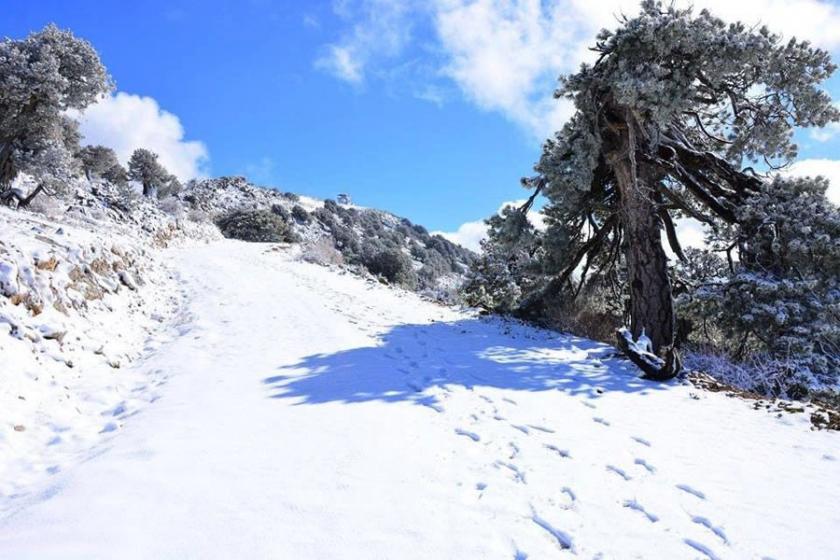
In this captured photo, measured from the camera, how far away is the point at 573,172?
10328 mm

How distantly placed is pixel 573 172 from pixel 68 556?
10168 millimetres

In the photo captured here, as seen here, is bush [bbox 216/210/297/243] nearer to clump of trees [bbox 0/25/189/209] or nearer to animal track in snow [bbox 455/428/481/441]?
clump of trees [bbox 0/25/189/209]

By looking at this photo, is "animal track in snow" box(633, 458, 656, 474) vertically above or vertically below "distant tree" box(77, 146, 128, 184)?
below

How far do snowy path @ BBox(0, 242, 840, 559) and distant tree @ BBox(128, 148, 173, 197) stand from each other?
123ft

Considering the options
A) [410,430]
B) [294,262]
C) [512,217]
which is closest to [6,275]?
[410,430]

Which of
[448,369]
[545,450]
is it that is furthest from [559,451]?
[448,369]

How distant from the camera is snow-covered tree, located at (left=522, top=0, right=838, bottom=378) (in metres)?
8.29

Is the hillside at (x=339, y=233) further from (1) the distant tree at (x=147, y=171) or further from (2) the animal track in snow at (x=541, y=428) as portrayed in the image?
(2) the animal track in snow at (x=541, y=428)

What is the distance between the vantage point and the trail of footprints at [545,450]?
323 centimetres

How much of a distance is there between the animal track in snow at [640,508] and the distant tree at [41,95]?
1740 cm

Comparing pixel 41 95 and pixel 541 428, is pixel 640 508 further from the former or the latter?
pixel 41 95

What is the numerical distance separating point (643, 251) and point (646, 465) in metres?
6.48

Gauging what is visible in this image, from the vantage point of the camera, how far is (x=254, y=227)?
1516 inches

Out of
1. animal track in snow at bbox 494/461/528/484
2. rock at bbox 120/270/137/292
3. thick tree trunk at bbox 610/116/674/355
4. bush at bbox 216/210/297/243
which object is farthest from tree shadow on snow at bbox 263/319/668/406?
bush at bbox 216/210/297/243
